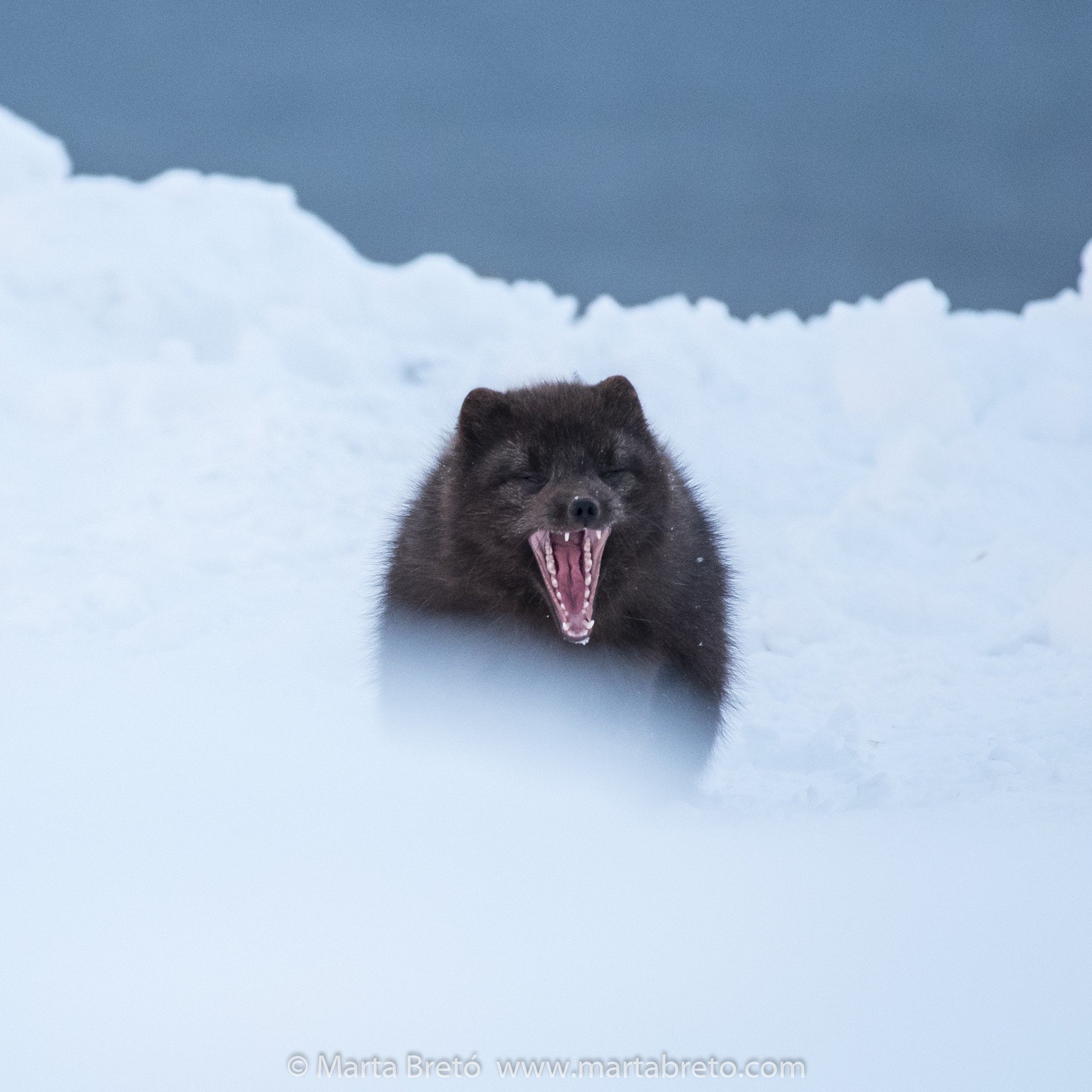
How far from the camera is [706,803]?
5.14 m

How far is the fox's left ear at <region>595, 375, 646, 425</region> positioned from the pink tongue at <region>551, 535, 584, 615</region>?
55cm

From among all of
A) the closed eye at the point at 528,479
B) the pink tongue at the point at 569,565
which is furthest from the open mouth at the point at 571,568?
the closed eye at the point at 528,479

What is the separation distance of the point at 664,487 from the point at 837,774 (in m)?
1.28

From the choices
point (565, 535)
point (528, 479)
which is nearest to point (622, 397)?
point (528, 479)

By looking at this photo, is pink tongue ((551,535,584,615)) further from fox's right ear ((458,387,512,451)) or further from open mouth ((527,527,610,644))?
fox's right ear ((458,387,512,451))

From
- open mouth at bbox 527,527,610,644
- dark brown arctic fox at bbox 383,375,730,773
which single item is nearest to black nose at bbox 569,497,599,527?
dark brown arctic fox at bbox 383,375,730,773

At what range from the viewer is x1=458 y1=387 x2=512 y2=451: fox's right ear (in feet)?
16.0

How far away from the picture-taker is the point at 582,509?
446 centimetres

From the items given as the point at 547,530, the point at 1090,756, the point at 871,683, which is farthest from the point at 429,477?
the point at 1090,756

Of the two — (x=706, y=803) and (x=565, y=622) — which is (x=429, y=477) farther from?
(x=706, y=803)

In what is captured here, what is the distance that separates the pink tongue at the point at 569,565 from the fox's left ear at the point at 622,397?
0.55 m

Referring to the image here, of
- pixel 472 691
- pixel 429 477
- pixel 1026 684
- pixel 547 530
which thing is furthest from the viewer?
pixel 1026 684

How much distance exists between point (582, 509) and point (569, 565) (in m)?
0.33

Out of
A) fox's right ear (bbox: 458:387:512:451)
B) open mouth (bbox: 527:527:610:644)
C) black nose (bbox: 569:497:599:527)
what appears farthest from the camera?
fox's right ear (bbox: 458:387:512:451)
